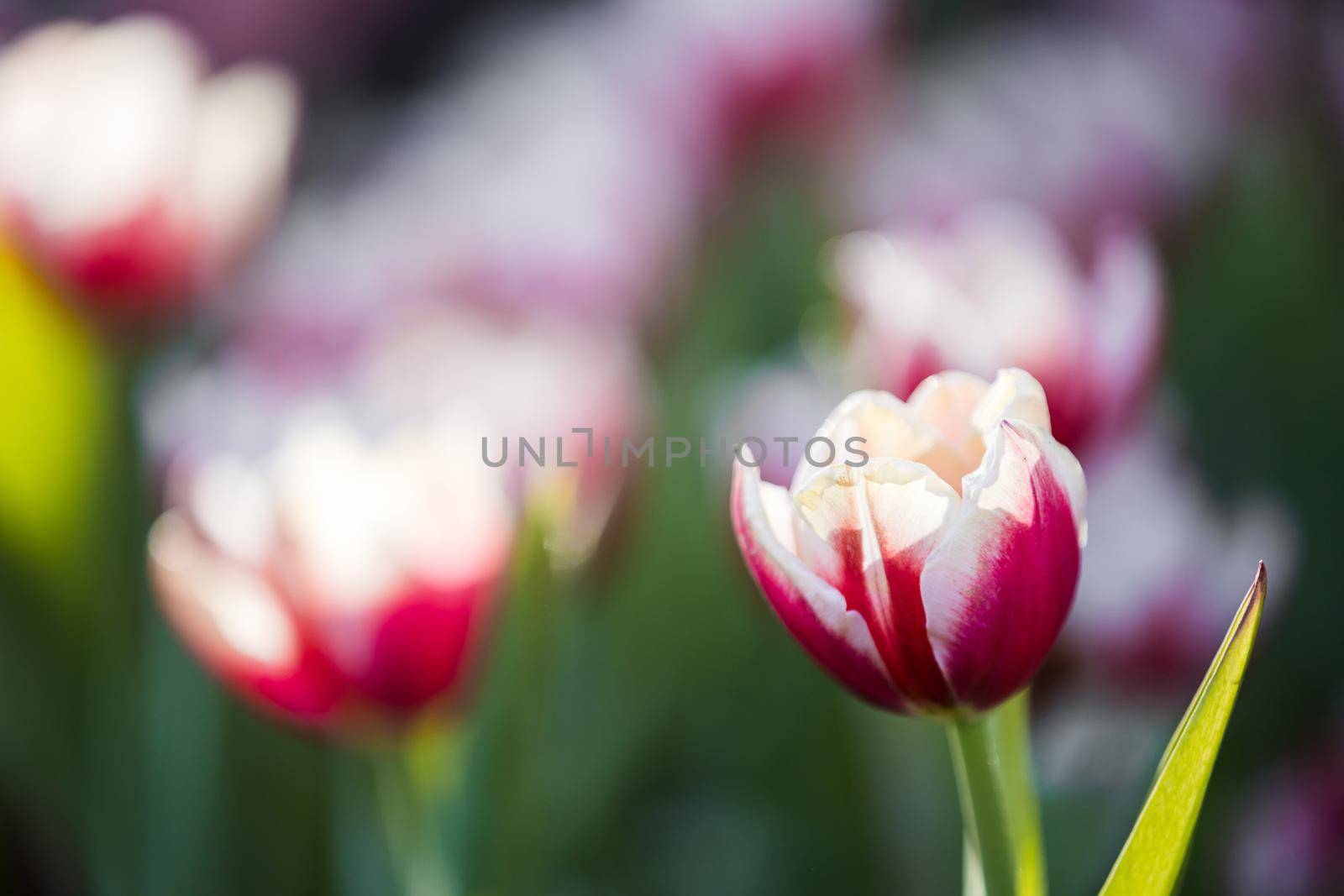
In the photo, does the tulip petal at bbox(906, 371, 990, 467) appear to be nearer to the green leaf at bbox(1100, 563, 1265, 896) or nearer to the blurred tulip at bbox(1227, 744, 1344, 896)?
the green leaf at bbox(1100, 563, 1265, 896)

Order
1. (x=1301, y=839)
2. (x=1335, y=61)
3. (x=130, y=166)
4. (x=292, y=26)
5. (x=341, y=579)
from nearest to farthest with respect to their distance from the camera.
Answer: (x=341, y=579) → (x=1301, y=839) → (x=130, y=166) → (x=1335, y=61) → (x=292, y=26)

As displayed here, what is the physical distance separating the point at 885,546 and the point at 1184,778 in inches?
2.6

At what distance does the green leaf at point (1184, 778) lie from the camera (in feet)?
0.74

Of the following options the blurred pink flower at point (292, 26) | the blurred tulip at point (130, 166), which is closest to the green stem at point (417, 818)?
the blurred tulip at point (130, 166)

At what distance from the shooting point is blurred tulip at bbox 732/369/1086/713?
0.79ft

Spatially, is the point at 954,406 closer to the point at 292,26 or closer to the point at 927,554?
the point at 927,554

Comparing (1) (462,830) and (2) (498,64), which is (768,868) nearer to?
(1) (462,830)

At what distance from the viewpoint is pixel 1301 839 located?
1.64ft

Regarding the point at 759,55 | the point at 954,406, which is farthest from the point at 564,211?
the point at 954,406

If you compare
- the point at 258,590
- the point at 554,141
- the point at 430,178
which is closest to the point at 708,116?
the point at 554,141

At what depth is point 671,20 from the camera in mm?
956

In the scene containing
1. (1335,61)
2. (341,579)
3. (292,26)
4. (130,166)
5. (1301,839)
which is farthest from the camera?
(292,26)

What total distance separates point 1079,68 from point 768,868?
0.72 meters

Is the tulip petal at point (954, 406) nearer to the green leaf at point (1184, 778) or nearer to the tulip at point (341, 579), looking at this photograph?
the green leaf at point (1184, 778)
